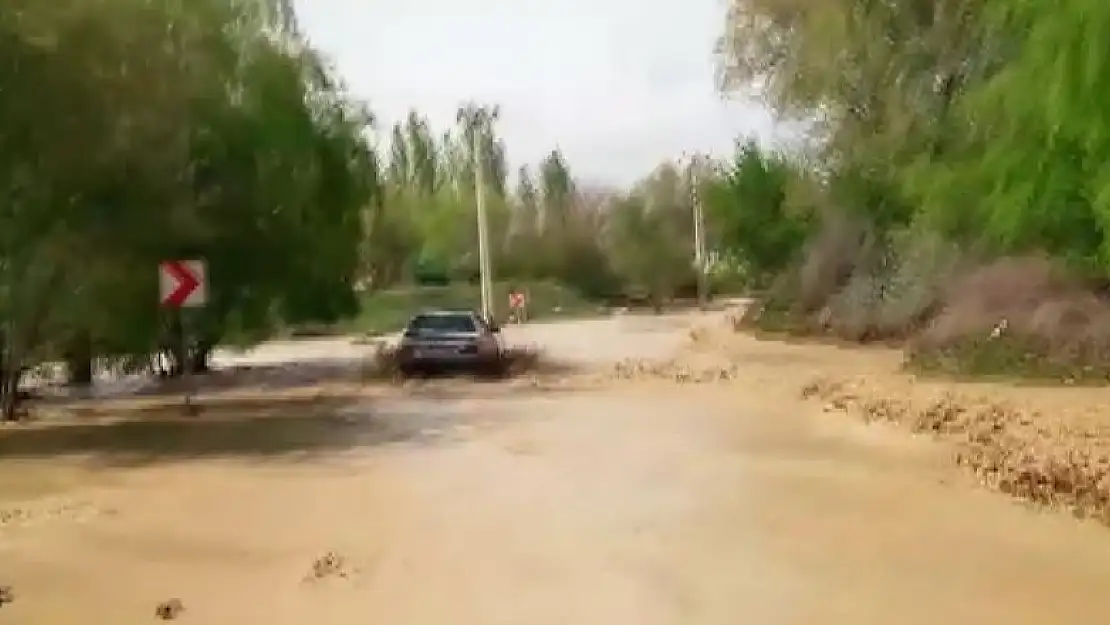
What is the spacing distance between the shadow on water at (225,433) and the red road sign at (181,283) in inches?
73.3

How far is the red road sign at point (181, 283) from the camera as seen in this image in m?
21.5

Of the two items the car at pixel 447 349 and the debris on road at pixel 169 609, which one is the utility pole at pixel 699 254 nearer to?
the car at pixel 447 349

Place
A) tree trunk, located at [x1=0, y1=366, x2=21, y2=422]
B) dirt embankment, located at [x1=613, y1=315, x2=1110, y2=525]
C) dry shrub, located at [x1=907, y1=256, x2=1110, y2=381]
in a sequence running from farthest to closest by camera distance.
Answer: dry shrub, located at [x1=907, y1=256, x2=1110, y2=381]
tree trunk, located at [x1=0, y1=366, x2=21, y2=422]
dirt embankment, located at [x1=613, y1=315, x2=1110, y2=525]

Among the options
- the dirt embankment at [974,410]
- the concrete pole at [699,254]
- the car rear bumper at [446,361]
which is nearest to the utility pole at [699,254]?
the concrete pole at [699,254]

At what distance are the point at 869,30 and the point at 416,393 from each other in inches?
520

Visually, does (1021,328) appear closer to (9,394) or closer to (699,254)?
(9,394)

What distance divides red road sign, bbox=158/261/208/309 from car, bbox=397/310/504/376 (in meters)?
9.05

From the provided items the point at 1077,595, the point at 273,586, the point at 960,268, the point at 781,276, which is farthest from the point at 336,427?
the point at 781,276

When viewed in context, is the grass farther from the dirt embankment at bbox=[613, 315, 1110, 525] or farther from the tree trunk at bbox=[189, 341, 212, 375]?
the dirt embankment at bbox=[613, 315, 1110, 525]

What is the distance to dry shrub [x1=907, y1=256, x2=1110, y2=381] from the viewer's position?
24625 millimetres

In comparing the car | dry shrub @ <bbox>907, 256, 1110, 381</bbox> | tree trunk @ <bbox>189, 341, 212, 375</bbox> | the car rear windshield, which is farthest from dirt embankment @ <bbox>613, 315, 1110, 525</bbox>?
tree trunk @ <bbox>189, 341, 212, 375</bbox>

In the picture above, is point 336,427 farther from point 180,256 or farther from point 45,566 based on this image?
point 45,566

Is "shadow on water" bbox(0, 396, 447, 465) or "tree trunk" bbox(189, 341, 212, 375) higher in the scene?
"tree trunk" bbox(189, 341, 212, 375)

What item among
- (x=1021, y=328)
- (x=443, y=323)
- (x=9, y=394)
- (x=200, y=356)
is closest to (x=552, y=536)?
(x=9, y=394)
